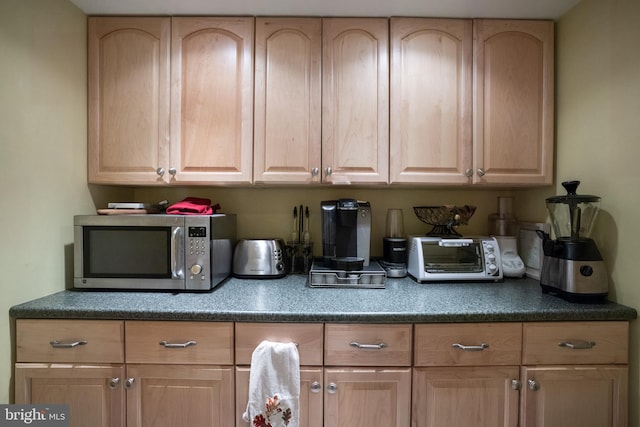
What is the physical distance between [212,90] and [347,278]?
1.13m

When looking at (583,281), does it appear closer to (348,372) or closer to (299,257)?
(348,372)

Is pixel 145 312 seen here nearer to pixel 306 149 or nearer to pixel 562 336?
pixel 306 149

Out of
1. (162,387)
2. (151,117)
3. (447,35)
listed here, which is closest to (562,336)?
(447,35)

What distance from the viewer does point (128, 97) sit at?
1446 mm

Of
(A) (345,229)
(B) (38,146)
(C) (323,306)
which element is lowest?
(C) (323,306)

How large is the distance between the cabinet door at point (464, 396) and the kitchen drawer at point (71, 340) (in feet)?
3.77

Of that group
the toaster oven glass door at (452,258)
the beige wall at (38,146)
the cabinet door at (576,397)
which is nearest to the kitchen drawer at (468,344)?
the cabinet door at (576,397)

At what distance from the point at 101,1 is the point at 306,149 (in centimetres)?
116

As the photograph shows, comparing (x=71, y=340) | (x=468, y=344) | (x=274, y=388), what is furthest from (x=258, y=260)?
(x=468, y=344)

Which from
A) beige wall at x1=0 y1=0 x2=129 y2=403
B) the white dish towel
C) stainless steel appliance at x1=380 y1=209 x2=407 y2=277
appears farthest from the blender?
beige wall at x1=0 y1=0 x2=129 y2=403

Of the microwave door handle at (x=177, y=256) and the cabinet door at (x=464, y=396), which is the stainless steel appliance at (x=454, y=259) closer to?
the cabinet door at (x=464, y=396)

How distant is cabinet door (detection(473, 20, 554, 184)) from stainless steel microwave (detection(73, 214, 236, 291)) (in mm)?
1363

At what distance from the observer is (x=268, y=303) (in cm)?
A: 119

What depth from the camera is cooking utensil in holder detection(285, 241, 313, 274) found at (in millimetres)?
1703
